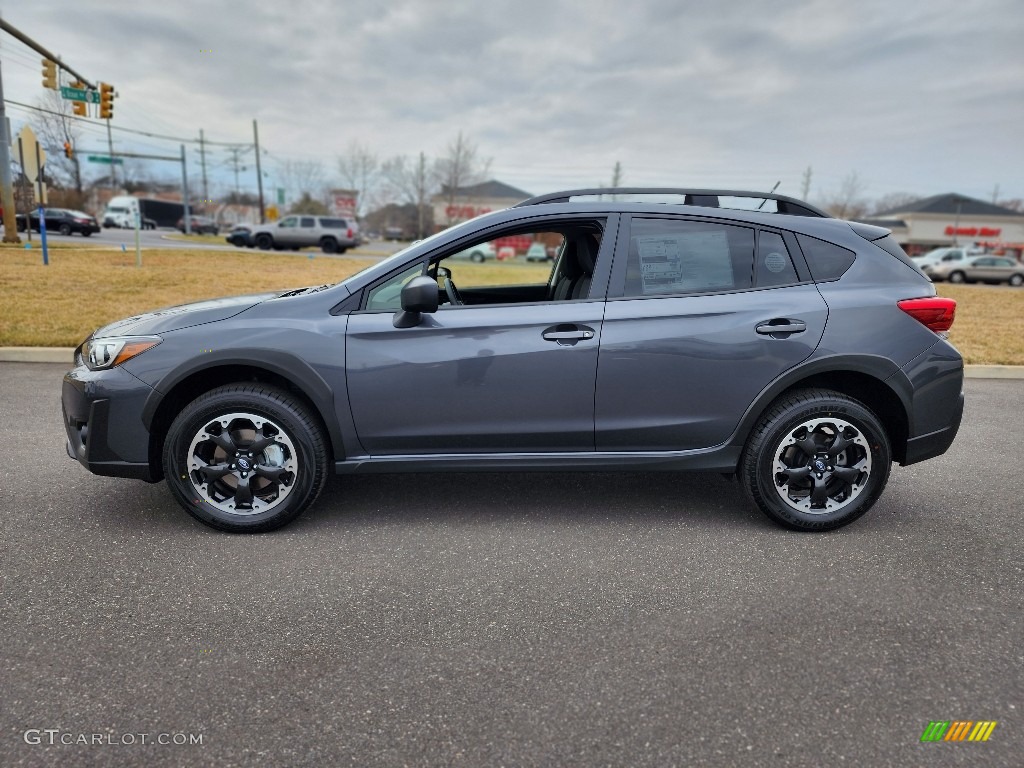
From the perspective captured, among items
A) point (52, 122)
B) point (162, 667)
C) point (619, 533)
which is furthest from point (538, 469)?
point (52, 122)

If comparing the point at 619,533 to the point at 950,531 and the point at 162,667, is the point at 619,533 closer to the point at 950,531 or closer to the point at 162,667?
the point at 950,531

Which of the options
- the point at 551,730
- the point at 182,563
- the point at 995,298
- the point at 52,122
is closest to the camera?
the point at 551,730

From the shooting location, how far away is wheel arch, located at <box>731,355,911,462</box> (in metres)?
3.39

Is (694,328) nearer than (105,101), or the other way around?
(694,328)

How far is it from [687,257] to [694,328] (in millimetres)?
403

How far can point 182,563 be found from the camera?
121 inches

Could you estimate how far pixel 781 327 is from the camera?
338 cm

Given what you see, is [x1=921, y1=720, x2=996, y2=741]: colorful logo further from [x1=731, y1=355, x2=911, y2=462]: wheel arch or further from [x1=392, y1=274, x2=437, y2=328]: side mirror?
[x1=392, y1=274, x2=437, y2=328]: side mirror

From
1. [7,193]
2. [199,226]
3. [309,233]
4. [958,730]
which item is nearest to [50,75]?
[7,193]

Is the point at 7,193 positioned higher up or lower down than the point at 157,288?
higher up

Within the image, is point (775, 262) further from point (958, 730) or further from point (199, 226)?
point (199, 226)

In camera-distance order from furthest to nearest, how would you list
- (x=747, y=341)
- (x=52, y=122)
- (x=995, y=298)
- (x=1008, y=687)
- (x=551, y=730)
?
(x=52, y=122), (x=995, y=298), (x=747, y=341), (x=1008, y=687), (x=551, y=730)

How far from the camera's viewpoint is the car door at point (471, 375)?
3.31 metres

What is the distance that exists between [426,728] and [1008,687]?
1.94m
